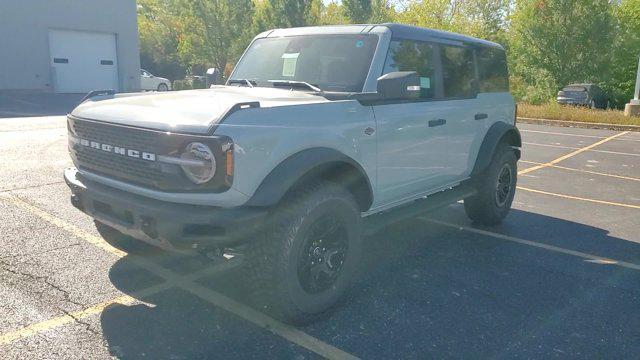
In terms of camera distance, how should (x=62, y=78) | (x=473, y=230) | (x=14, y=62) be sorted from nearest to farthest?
(x=473, y=230)
(x=14, y=62)
(x=62, y=78)

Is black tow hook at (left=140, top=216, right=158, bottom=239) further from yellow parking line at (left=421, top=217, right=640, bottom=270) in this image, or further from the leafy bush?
the leafy bush

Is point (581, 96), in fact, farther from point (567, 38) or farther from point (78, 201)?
point (78, 201)

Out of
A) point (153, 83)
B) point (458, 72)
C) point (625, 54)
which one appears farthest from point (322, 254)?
point (625, 54)

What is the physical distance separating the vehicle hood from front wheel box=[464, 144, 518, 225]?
255 centimetres

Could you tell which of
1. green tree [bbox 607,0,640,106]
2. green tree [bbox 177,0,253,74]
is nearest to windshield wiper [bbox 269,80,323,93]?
green tree [bbox 607,0,640,106]

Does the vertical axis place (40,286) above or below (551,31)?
below

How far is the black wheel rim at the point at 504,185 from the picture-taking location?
582cm

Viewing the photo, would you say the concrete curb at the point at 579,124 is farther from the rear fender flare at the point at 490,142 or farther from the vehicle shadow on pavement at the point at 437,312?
the vehicle shadow on pavement at the point at 437,312

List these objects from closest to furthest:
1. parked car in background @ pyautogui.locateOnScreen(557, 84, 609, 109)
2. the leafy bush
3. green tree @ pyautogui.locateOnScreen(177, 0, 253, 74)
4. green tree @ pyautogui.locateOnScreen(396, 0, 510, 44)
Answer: the leafy bush → parked car in background @ pyautogui.locateOnScreen(557, 84, 609, 109) → green tree @ pyautogui.locateOnScreen(177, 0, 253, 74) → green tree @ pyautogui.locateOnScreen(396, 0, 510, 44)

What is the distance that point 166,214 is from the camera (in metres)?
2.97

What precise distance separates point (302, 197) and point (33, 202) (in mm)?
4101

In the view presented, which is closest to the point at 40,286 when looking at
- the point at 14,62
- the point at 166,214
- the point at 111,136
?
the point at 111,136

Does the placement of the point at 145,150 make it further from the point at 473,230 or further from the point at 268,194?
the point at 473,230

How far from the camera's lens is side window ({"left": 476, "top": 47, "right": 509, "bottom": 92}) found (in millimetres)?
5586
